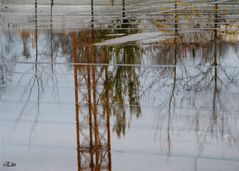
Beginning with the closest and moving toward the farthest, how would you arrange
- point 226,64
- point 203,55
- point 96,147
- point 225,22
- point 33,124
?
1. point 96,147
2. point 33,124
3. point 226,64
4. point 203,55
5. point 225,22

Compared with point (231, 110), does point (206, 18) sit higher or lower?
higher

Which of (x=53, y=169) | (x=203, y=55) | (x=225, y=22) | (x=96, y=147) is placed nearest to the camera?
(x=53, y=169)

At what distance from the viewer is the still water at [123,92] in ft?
7.66

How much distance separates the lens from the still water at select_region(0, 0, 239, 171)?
234 cm

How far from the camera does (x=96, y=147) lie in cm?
242

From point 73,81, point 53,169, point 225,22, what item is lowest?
point 53,169

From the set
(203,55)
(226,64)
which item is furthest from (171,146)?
(203,55)

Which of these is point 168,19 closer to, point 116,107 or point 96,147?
point 116,107

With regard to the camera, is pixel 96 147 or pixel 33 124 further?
pixel 33 124

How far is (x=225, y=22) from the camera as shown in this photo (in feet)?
18.0

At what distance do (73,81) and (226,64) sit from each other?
1155 mm

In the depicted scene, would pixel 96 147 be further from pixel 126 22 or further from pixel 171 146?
pixel 126 22

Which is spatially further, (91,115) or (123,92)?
(123,92)

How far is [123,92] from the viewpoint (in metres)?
3.30
